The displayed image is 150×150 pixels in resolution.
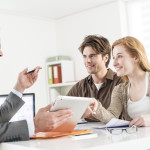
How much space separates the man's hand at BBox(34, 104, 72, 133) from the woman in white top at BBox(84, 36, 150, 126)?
28.4 inches

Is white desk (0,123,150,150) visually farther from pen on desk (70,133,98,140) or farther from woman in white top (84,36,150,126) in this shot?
woman in white top (84,36,150,126)

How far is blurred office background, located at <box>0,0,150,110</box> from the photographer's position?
15.0 ft

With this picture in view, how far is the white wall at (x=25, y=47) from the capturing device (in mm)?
4770

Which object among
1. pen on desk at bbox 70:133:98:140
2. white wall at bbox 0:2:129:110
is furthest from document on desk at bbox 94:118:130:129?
white wall at bbox 0:2:129:110

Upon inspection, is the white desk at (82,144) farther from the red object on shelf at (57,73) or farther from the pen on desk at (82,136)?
the red object on shelf at (57,73)

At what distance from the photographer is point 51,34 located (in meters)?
5.52

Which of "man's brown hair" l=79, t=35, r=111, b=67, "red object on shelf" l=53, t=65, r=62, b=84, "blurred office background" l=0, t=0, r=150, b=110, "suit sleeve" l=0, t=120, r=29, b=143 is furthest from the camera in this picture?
"red object on shelf" l=53, t=65, r=62, b=84

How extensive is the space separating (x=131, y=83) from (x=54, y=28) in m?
3.65

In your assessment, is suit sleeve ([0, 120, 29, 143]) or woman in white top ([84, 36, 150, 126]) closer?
suit sleeve ([0, 120, 29, 143])

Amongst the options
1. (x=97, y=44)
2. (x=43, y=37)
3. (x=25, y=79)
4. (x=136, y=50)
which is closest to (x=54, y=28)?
(x=43, y=37)

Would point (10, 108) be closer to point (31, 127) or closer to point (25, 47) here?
point (31, 127)

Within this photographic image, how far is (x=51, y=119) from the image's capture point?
1332mm

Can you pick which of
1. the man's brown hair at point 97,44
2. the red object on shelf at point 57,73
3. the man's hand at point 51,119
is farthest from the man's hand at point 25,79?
the red object on shelf at point 57,73

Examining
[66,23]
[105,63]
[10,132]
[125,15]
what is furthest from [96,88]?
[66,23]
